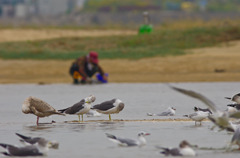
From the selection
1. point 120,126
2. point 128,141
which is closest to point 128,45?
point 120,126

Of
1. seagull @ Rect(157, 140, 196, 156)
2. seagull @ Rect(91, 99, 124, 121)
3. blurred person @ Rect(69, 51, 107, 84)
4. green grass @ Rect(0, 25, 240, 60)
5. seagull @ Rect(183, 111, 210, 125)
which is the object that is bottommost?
seagull @ Rect(157, 140, 196, 156)

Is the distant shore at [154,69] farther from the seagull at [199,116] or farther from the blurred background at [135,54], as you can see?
the seagull at [199,116]

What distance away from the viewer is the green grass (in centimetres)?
3088

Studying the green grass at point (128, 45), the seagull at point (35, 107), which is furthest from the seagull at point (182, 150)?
the green grass at point (128, 45)

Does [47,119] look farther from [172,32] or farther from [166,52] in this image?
[172,32]

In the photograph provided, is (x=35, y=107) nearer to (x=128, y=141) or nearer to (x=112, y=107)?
(x=112, y=107)

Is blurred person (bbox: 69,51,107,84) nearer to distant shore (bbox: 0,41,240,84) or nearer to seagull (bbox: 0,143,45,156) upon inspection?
distant shore (bbox: 0,41,240,84)

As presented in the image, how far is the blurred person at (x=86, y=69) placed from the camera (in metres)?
25.4

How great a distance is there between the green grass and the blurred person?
4.39 m

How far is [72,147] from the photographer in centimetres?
1137

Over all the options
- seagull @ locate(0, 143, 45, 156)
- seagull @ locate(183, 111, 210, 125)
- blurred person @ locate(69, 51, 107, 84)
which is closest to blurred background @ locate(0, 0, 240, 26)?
blurred person @ locate(69, 51, 107, 84)

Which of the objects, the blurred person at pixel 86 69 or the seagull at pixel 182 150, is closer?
the seagull at pixel 182 150

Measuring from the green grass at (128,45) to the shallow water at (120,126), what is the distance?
24.6 feet

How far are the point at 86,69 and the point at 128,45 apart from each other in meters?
7.54
